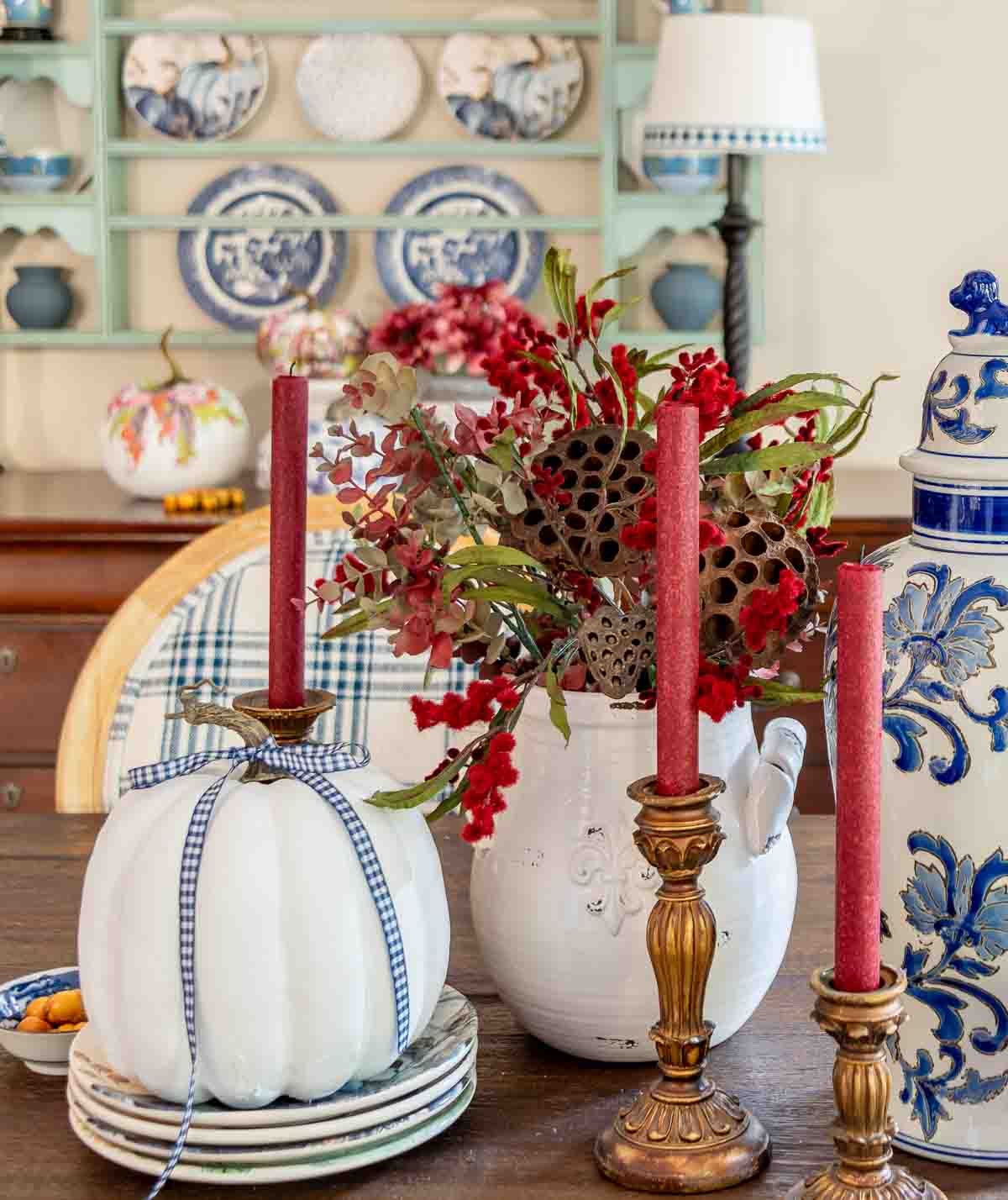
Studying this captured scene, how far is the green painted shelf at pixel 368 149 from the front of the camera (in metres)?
2.86

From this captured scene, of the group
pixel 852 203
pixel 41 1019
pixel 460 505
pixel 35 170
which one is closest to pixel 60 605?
pixel 35 170

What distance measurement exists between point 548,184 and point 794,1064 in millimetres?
2409

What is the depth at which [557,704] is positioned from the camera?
2.29ft

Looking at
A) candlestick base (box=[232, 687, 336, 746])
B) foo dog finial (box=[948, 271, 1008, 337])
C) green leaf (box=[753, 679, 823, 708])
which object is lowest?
candlestick base (box=[232, 687, 336, 746])

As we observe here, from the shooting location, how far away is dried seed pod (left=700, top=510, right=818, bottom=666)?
69 centimetres

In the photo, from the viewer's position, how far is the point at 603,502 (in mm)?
715

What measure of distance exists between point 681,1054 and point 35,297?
2.56 metres

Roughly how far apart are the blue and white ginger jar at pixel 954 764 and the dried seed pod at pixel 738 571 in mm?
46

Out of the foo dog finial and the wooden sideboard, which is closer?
the foo dog finial

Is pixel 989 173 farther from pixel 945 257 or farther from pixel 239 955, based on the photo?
pixel 239 955

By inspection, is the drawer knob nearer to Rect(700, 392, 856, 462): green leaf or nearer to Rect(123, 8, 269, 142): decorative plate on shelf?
Rect(123, 8, 269, 142): decorative plate on shelf

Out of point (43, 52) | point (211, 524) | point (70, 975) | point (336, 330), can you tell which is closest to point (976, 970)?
point (70, 975)

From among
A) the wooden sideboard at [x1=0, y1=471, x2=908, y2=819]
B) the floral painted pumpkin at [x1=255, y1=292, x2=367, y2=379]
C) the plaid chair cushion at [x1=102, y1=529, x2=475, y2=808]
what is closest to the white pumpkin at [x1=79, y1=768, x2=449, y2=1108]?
the plaid chair cushion at [x1=102, y1=529, x2=475, y2=808]

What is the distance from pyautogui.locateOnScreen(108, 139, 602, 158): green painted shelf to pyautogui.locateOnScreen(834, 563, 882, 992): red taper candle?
245 cm
